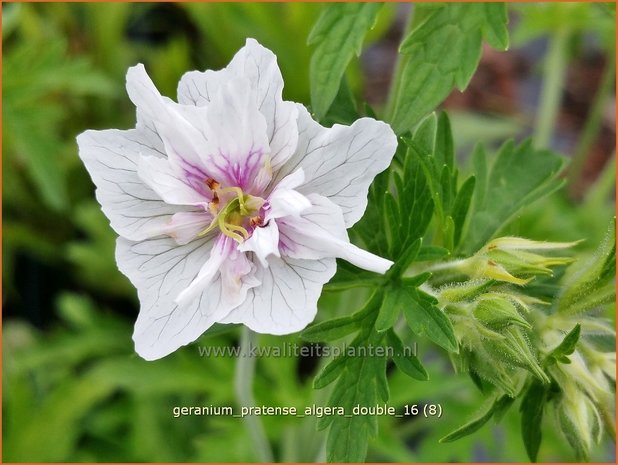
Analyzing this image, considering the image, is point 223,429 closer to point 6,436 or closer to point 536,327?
point 6,436

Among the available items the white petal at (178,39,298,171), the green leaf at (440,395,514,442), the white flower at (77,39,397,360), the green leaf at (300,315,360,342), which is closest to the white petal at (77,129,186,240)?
the white flower at (77,39,397,360)

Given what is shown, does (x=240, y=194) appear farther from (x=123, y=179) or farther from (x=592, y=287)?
(x=592, y=287)

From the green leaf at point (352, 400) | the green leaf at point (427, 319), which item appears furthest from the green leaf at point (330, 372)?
the green leaf at point (427, 319)

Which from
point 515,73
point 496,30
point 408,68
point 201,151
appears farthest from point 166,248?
point 515,73

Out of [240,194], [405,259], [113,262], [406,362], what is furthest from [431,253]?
[113,262]

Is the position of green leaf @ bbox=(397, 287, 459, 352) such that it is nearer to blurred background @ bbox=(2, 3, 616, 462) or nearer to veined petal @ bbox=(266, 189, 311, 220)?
veined petal @ bbox=(266, 189, 311, 220)
